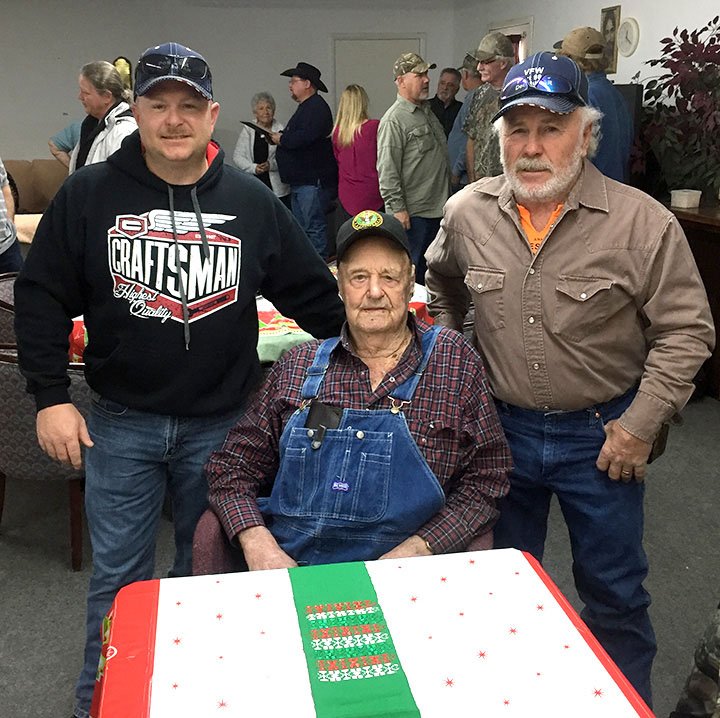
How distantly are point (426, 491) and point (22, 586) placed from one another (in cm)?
175

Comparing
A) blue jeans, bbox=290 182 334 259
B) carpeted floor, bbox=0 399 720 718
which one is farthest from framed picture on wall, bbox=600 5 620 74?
carpeted floor, bbox=0 399 720 718

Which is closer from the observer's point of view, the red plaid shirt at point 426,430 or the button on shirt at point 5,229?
the red plaid shirt at point 426,430

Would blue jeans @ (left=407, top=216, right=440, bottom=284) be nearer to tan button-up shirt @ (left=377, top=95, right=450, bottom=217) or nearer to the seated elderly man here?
tan button-up shirt @ (left=377, top=95, right=450, bottom=217)

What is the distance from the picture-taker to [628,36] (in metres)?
5.46

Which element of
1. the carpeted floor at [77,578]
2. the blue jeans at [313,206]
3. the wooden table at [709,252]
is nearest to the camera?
the carpeted floor at [77,578]

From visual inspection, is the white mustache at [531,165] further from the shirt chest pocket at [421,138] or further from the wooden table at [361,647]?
the shirt chest pocket at [421,138]

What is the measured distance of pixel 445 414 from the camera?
5.41 feet

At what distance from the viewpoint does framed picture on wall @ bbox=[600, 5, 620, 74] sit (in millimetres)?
5602

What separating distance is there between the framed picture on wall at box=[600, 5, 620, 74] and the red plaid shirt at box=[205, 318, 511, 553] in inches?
186

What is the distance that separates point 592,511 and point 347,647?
0.89m

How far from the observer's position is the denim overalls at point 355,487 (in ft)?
5.26

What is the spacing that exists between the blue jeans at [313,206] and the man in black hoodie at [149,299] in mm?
4449

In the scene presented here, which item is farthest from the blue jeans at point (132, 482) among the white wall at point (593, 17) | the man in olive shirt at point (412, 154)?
the white wall at point (593, 17)

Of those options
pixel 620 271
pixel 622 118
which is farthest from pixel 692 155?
pixel 620 271
